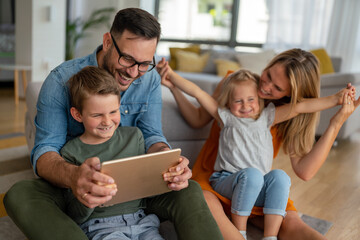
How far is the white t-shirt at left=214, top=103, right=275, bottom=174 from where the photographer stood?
1.77m

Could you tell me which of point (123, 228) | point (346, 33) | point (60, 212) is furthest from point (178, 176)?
point (346, 33)

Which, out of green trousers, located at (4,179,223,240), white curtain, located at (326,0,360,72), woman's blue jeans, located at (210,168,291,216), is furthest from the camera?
white curtain, located at (326,0,360,72)

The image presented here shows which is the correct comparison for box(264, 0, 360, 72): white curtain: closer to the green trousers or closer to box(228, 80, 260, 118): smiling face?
box(228, 80, 260, 118): smiling face

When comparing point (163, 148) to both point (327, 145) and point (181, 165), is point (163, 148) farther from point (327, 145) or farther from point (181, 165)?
point (327, 145)

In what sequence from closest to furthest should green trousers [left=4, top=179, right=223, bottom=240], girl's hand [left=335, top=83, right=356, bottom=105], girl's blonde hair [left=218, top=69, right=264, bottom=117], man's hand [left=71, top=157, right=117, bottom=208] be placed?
man's hand [left=71, top=157, right=117, bottom=208] → green trousers [left=4, top=179, right=223, bottom=240] → girl's hand [left=335, top=83, right=356, bottom=105] → girl's blonde hair [left=218, top=69, right=264, bottom=117]

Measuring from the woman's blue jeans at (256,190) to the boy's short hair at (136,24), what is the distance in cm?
68

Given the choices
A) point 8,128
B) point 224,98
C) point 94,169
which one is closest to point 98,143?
point 94,169

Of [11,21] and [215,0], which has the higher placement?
[215,0]

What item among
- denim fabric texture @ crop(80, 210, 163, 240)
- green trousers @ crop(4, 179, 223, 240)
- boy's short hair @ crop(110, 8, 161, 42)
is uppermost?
boy's short hair @ crop(110, 8, 161, 42)

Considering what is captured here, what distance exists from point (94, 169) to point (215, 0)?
5.66 m

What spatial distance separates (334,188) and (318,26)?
3.43 m

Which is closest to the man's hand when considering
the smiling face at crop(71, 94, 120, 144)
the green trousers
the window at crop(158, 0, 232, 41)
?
the green trousers

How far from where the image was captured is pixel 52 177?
1310 mm

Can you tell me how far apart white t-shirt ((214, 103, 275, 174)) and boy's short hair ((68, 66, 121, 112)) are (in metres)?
0.65
